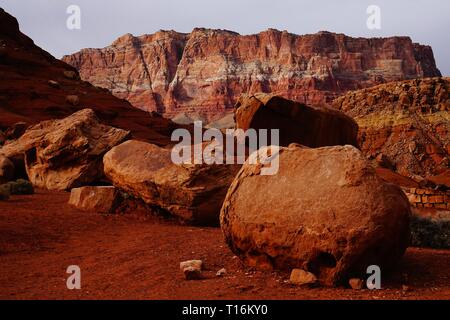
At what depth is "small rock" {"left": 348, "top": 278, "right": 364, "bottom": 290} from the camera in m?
4.43

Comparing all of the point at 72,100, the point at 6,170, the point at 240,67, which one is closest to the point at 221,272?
the point at 6,170

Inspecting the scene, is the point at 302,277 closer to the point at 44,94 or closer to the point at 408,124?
the point at 44,94

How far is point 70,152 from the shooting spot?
1226 cm

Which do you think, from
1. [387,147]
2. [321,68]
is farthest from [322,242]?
[321,68]

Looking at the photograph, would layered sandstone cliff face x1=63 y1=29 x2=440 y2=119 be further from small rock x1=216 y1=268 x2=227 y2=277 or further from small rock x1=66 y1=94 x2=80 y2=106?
small rock x1=216 y1=268 x2=227 y2=277

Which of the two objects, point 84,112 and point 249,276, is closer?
point 249,276

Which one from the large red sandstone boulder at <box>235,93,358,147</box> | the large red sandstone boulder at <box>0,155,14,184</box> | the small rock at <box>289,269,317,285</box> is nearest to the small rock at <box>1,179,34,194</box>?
the large red sandstone boulder at <box>0,155,14,184</box>

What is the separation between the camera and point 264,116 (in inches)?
586

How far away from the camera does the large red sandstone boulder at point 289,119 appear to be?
14875 millimetres

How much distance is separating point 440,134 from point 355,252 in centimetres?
4136

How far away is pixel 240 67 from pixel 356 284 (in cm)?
11560

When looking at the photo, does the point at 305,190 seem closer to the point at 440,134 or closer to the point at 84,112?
the point at 84,112

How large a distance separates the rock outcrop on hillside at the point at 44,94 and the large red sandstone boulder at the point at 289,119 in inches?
452

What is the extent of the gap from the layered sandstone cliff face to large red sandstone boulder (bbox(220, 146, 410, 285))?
99753mm
